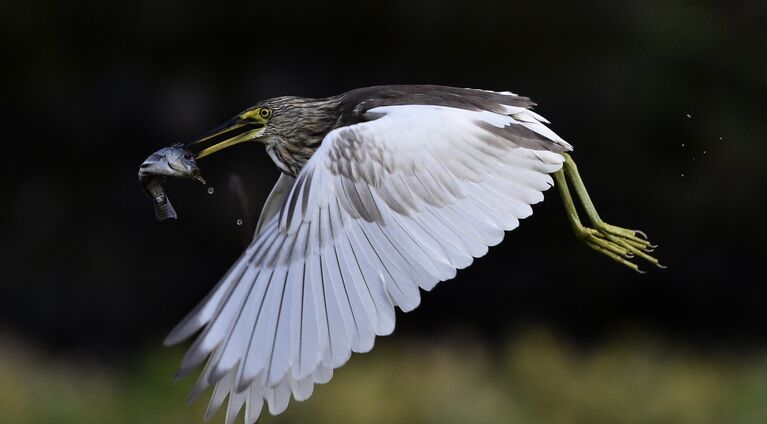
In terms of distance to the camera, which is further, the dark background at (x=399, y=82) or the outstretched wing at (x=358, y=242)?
the dark background at (x=399, y=82)

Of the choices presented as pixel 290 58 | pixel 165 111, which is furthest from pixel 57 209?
pixel 290 58

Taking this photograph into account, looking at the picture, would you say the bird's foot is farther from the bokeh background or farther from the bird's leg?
the bokeh background

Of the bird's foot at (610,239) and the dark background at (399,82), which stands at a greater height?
the bird's foot at (610,239)

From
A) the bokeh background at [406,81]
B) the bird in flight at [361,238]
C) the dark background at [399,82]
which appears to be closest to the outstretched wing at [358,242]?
the bird in flight at [361,238]

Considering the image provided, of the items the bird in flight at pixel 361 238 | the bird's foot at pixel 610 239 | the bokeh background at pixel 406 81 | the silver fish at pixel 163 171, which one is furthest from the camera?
the bokeh background at pixel 406 81

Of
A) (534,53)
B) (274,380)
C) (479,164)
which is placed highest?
(479,164)

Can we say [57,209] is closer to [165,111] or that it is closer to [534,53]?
[165,111]

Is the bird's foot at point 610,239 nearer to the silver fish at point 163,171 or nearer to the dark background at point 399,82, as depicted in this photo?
the silver fish at point 163,171
